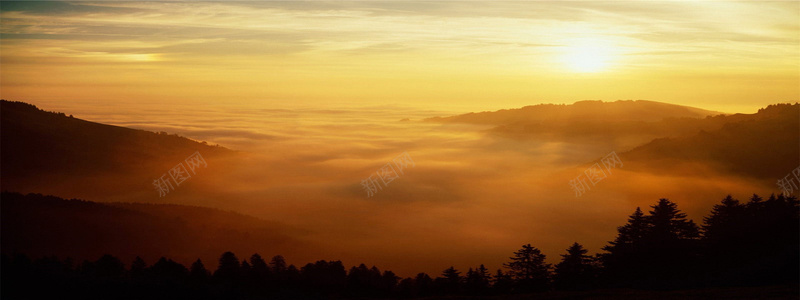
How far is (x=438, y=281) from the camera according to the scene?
42500mm

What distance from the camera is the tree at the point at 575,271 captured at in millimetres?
43062

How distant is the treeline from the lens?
3669 cm

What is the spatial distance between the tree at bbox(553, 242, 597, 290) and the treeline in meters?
0.07

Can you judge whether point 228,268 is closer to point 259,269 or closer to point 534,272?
point 259,269

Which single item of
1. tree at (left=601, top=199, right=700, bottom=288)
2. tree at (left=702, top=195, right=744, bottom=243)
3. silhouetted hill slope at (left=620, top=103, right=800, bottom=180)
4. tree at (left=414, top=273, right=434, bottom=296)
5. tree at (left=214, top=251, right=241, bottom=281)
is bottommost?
tree at (left=414, top=273, right=434, bottom=296)

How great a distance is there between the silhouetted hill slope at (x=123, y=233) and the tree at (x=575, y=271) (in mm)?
78024

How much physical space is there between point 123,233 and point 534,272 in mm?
99004

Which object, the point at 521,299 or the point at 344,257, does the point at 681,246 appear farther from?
the point at 344,257

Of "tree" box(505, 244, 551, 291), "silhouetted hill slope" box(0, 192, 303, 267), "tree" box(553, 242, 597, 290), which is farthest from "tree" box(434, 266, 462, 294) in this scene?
"silhouetted hill slope" box(0, 192, 303, 267)

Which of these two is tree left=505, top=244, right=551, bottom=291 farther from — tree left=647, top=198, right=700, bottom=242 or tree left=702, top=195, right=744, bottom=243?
tree left=702, top=195, right=744, bottom=243

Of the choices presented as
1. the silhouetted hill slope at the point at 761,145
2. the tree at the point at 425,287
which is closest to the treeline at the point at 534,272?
the tree at the point at 425,287

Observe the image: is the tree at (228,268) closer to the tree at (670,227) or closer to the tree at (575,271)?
the tree at (575,271)

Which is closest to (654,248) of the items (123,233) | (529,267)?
(529,267)

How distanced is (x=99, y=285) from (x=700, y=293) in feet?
118
